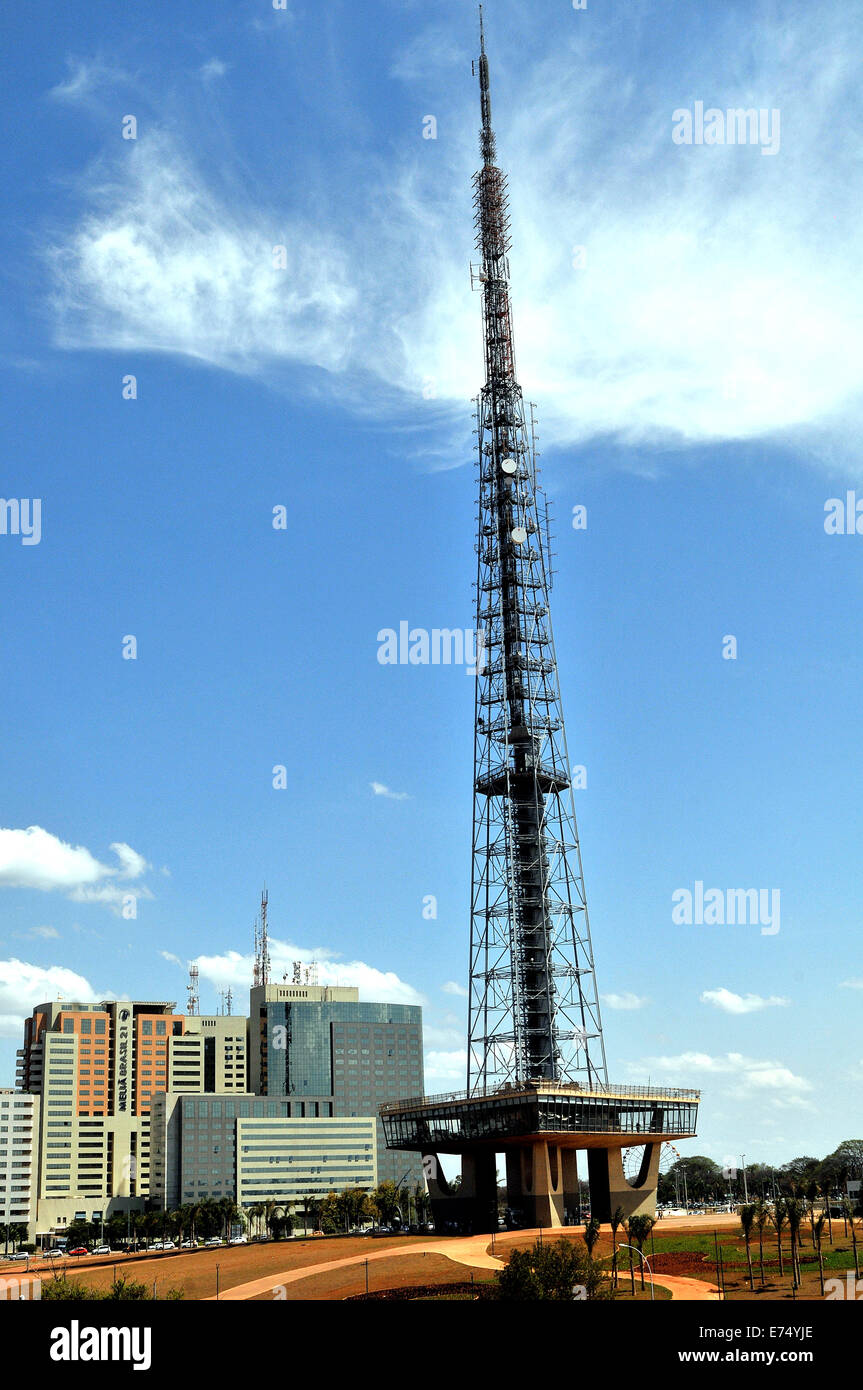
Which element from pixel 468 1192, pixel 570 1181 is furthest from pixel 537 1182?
pixel 468 1192

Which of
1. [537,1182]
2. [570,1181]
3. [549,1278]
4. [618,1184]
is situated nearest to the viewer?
[549,1278]

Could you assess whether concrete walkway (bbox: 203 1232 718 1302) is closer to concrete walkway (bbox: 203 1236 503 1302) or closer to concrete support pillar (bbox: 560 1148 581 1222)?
concrete walkway (bbox: 203 1236 503 1302)

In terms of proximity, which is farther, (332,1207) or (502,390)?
(332,1207)

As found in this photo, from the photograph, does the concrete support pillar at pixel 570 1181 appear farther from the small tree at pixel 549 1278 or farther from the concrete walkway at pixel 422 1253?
the small tree at pixel 549 1278

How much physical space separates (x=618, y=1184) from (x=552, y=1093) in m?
21.0

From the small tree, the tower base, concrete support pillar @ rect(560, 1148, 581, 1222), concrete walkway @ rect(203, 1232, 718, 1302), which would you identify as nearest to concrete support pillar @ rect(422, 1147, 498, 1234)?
the tower base

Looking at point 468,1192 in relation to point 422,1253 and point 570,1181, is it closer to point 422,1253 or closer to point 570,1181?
point 570,1181

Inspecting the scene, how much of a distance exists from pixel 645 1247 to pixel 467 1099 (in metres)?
29.9

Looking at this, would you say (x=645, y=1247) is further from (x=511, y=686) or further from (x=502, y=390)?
(x=502, y=390)

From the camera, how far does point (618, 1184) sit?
446ft

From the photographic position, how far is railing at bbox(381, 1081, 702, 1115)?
4888 inches

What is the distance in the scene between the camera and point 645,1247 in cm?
10500

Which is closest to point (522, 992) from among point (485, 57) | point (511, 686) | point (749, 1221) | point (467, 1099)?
point (467, 1099)
